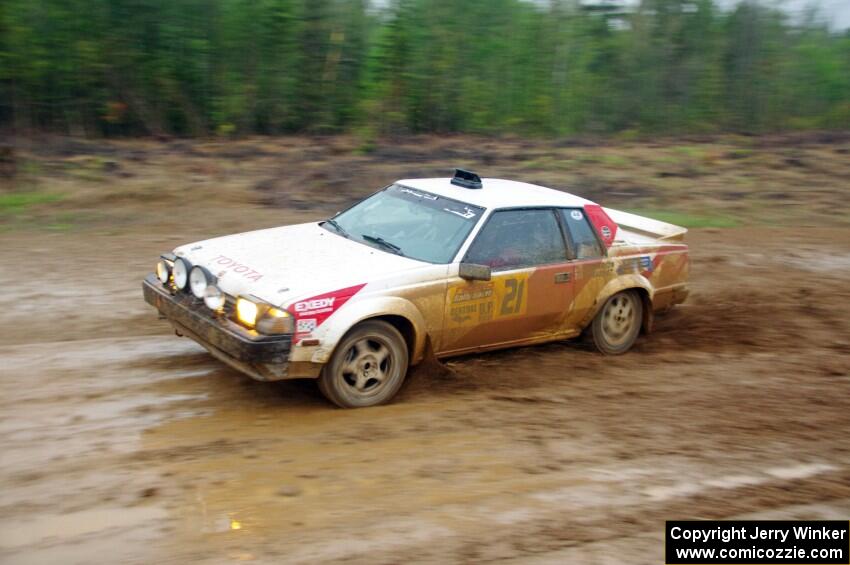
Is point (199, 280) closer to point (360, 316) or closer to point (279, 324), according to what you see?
point (279, 324)

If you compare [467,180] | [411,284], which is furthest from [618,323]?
[411,284]

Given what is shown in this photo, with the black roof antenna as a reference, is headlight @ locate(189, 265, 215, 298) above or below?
below

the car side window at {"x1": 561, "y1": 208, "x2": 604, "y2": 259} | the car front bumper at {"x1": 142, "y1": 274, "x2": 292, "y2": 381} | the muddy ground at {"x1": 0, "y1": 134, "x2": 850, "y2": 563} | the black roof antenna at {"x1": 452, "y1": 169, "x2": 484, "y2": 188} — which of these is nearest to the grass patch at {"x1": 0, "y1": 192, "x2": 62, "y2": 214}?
the muddy ground at {"x1": 0, "y1": 134, "x2": 850, "y2": 563}

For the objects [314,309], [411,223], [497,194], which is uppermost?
[497,194]

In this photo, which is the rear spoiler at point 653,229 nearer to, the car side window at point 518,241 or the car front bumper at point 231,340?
the car side window at point 518,241

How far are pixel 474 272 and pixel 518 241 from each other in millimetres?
706

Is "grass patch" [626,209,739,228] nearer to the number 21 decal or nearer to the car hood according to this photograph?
the number 21 decal

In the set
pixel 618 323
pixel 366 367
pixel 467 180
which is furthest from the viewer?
pixel 618 323

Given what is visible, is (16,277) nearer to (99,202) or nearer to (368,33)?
(99,202)

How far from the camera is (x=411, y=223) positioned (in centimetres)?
668

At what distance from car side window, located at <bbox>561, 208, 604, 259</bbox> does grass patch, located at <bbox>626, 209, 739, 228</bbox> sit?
6.00m

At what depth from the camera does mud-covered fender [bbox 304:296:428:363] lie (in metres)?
5.54

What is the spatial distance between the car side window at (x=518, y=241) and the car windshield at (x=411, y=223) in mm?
143

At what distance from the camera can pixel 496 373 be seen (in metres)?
6.77
